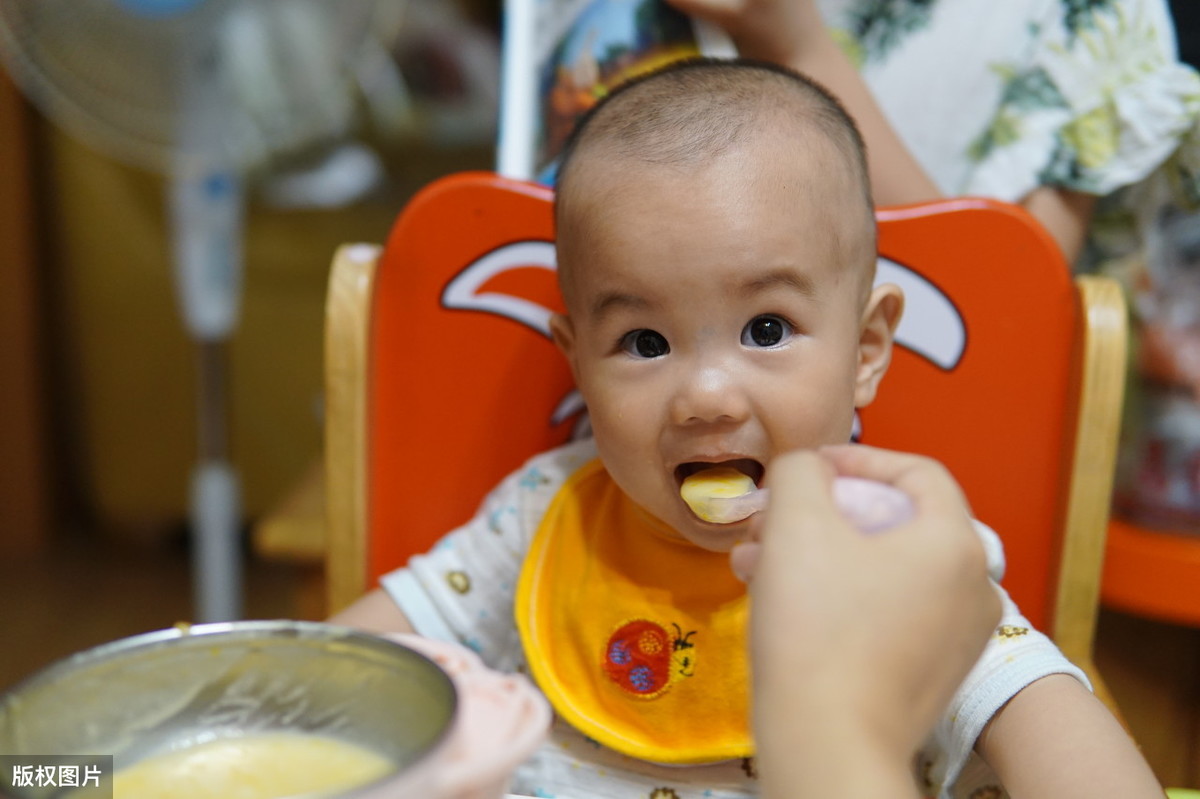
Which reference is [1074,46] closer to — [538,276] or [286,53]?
[538,276]

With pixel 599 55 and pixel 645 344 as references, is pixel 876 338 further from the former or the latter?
pixel 599 55

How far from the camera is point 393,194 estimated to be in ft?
8.31

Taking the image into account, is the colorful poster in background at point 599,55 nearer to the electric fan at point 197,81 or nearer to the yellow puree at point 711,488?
the electric fan at point 197,81

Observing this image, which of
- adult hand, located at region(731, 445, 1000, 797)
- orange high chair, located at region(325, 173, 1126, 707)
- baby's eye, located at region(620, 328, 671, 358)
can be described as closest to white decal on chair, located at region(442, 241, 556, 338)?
orange high chair, located at region(325, 173, 1126, 707)

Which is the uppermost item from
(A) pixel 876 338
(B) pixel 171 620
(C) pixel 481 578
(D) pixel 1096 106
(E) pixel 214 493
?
(D) pixel 1096 106

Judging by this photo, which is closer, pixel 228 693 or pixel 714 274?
pixel 228 693

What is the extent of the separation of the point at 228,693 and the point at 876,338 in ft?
1.76

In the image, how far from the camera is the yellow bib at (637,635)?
0.85 meters

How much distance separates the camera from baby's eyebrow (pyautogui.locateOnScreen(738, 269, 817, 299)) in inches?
29.5

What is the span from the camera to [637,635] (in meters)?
0.88

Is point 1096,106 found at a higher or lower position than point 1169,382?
higher

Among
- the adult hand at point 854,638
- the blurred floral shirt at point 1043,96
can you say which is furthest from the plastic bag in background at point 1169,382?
the adult hand at point 854,638

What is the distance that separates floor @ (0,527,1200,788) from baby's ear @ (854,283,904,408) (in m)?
0.72

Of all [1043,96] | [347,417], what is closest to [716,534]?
[347,417]
